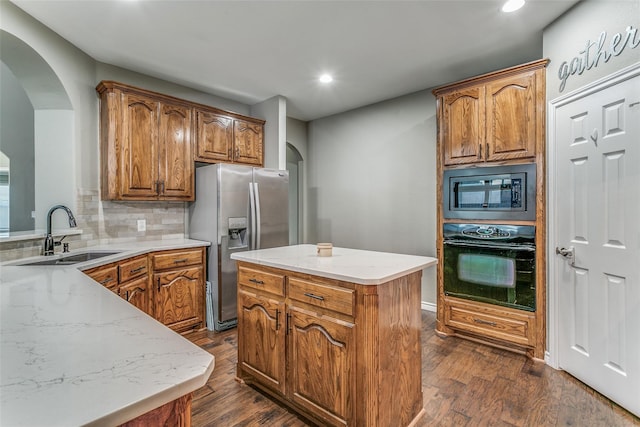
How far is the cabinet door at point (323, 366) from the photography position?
63.9 inches

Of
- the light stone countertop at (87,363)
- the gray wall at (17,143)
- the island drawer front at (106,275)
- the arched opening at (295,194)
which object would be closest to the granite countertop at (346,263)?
the light stone countertop at (87,363)

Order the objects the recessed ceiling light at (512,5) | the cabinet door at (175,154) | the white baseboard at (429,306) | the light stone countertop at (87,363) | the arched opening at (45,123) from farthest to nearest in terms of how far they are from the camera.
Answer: the white baseboard at (429,306) < the cabinet door at (175,154) < the arched opening at (45,123) < the recessed ceiling light at (512,5) < the light stone countertop at (87,363)

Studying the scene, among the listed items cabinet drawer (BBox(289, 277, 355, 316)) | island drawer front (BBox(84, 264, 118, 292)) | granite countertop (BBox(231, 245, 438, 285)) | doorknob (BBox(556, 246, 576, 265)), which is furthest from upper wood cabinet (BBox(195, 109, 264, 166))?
doorknob (BBox(556, 246, 576, 265))

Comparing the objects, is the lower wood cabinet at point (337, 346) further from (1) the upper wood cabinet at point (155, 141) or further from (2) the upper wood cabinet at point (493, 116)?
(1) the upper wood cabinet at point (155, 141)

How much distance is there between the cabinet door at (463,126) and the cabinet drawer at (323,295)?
2.04 metres

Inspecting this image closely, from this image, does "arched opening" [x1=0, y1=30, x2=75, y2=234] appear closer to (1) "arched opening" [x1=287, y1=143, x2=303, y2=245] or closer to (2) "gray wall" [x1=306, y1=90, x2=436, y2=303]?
(1) "arched opening" [x1=287, y1=143, x2=303, y2=245]

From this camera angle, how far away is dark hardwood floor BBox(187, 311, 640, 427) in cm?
188

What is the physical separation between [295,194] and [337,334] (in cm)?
407

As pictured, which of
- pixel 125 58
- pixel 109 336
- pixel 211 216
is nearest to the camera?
pixel 109 336

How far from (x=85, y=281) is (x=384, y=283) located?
1515 mm

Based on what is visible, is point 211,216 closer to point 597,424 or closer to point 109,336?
point 109,336

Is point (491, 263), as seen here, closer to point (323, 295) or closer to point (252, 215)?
point (323, 295)

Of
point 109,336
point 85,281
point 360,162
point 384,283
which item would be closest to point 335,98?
point 360,162

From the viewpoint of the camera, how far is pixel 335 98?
4184 mm
